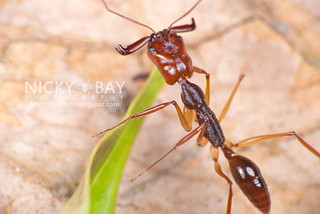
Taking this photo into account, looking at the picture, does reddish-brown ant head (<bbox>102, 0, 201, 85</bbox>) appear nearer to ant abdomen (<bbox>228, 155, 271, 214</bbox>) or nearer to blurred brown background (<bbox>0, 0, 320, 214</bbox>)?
blurred brown background (<bbox>0, 0, 320, 214</bbox>)

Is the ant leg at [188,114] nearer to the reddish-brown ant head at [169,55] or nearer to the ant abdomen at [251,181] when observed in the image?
the reddish-brown ant head at [169,55]

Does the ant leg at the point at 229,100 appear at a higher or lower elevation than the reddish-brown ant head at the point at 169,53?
lower

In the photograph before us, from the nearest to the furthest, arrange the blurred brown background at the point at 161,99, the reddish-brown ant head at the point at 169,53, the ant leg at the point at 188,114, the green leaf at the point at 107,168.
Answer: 1. the green leaf at the point at 107,168
2. the blurred brown background at the point at 161,99
3. the reddish-brown ant head at the point at 169,53
4. the ant leg at the point at 188,114

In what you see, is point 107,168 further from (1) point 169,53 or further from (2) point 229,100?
(2) point 229,100

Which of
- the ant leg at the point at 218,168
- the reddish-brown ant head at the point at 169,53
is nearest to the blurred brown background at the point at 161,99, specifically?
the ant leg at the point at 218,168

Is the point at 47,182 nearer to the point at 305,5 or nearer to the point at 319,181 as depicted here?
the point at 319,181

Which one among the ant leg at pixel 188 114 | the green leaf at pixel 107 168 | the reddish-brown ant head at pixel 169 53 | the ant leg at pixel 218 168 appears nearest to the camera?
the green leaf at pixel 107 168

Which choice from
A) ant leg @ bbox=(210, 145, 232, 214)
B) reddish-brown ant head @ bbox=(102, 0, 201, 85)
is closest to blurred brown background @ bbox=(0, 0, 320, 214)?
ant leg @ bbox=(210, 145, 232, 214)

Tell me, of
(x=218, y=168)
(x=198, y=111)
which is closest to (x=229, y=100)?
(x=198, y=111)

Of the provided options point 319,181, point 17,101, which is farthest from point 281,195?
point 17,101
